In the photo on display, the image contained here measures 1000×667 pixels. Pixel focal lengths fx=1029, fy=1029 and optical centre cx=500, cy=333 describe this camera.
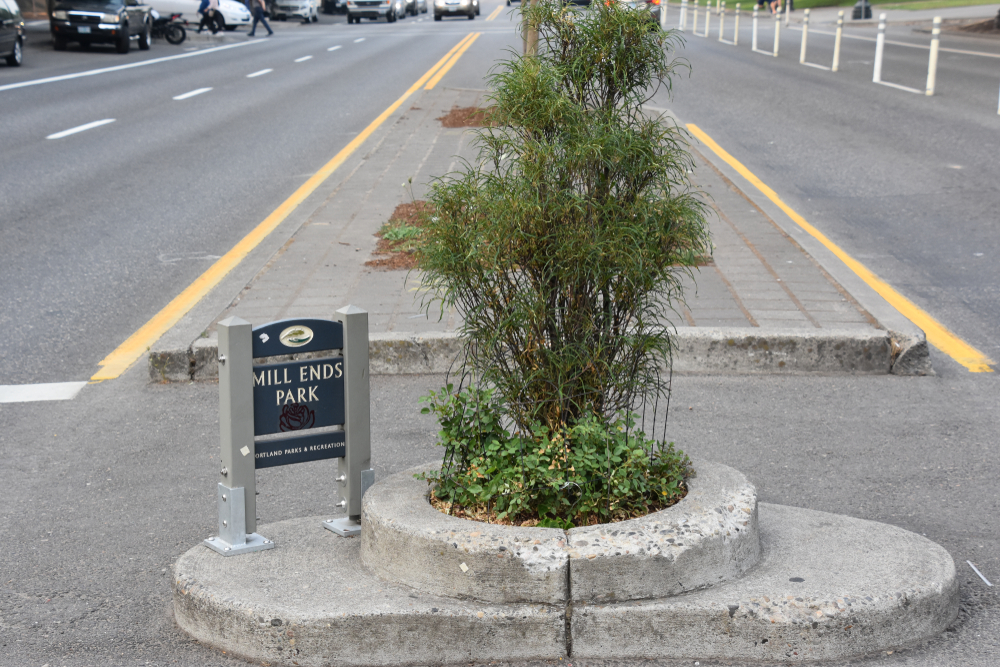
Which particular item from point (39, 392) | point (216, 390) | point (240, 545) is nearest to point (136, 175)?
point (39, 392)

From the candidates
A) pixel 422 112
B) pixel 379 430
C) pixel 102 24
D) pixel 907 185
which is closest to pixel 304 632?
pixel 379 430

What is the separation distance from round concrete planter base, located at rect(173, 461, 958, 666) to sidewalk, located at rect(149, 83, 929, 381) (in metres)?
2.05

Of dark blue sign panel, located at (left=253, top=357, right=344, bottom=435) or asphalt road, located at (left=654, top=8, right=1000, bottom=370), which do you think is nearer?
dark blue sign panel, located at (left=253, top=357, right=344, bottom=435)

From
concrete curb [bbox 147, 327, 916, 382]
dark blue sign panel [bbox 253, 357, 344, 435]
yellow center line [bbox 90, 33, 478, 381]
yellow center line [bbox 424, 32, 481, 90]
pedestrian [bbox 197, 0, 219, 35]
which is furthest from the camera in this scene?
pedestrian [bbox 197, 0, 219, 35]

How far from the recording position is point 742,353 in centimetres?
575

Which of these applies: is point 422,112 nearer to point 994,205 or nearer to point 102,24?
point 994,205

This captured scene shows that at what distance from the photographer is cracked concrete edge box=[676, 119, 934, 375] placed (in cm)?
567

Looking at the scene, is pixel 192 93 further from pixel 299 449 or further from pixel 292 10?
pixel 292 10

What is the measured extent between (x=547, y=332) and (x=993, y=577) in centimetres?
175

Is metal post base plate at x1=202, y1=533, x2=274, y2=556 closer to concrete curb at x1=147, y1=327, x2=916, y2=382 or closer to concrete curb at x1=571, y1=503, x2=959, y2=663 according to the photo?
concrete curb at x1=571, y1=503, x2=959, y2=663

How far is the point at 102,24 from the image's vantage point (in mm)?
29562

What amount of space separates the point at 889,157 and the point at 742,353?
8180mm

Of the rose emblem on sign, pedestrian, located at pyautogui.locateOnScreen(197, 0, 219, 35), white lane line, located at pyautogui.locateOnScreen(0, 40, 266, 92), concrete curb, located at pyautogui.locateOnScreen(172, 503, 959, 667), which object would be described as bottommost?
concrete curb, located at pyautogui.locateOnScreen(172, 503, 959, 667)

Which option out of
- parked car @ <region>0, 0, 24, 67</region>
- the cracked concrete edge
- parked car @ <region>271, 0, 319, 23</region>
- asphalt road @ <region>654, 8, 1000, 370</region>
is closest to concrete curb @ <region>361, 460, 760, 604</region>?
the cracked concrete edge
